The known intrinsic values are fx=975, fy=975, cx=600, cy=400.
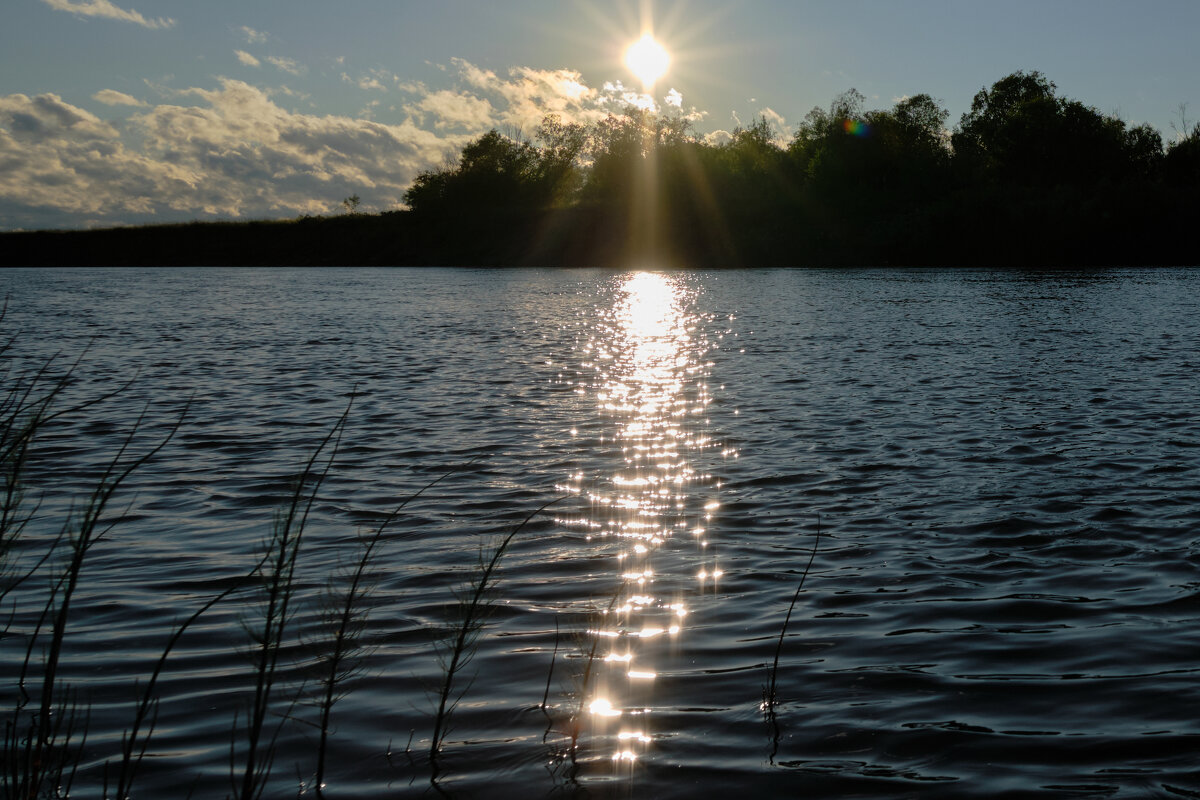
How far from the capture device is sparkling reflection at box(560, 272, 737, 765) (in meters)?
5.99

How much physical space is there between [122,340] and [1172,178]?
370 ft

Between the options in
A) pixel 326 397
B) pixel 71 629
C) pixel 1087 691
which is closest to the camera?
pixel 1087 691

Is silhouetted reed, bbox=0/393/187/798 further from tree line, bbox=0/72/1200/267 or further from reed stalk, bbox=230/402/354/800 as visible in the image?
tree line, bbox=0/72/1200/267

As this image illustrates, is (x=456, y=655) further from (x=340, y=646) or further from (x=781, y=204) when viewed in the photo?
(x=781, y=204)

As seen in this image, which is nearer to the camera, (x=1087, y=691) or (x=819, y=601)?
(x=1087, y=691)

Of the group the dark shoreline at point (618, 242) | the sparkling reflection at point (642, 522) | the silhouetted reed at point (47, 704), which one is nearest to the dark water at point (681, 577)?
the sparkling reflection at point (642, 522)

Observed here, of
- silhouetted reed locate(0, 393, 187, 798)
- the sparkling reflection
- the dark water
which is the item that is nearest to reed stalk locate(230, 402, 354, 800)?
the dark water

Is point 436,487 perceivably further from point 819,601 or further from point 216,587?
point 819,601

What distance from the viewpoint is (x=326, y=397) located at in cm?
1892

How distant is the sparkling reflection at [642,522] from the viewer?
599 centimetres

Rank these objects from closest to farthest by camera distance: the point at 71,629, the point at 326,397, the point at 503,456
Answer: the point at 71,629 → the point at 503,456 → the point at 326,397

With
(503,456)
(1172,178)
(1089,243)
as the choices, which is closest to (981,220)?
(1089,243)

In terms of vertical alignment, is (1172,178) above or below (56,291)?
above

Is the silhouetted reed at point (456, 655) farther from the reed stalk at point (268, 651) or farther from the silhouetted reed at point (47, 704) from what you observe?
the silhouetted reed at point (47, 704)
